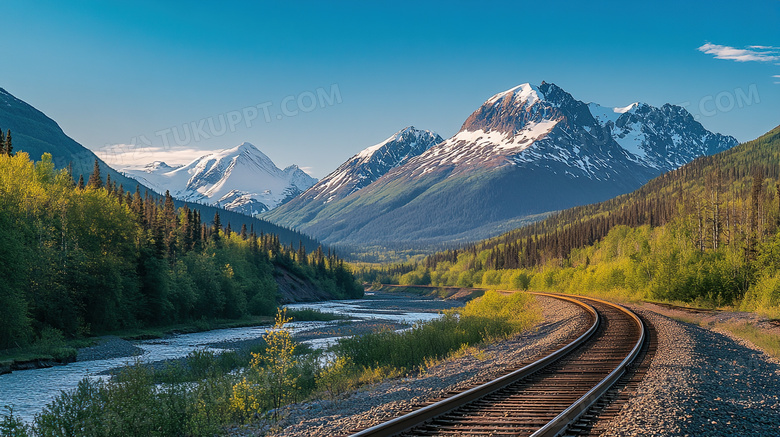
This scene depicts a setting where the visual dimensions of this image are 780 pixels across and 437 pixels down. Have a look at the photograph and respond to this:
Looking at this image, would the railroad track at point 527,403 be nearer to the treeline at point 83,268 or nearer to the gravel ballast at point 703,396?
the gravel ballast at point 703,396

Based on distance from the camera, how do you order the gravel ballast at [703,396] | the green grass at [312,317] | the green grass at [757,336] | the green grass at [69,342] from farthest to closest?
1. the green grass at [312,317]
2. the green grass at [69,342]
3. the green grass at [757,336]
4. the gravel ballast at [703,396]

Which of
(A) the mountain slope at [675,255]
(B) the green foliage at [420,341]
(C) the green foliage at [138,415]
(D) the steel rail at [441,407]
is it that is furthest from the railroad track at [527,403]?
(A) the mountain slope at [675,255]

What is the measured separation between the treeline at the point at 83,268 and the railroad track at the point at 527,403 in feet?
107

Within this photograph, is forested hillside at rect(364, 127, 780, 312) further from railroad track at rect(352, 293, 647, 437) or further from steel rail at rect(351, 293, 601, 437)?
steel rail at rect(351, 293, 601, 437)

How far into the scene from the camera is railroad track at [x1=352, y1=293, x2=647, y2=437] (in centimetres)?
888

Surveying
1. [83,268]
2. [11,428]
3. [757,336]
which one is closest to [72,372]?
[83,268]

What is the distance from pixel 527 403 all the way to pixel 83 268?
143ft

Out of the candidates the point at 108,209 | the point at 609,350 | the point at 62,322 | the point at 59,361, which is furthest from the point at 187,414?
the point at 108,209

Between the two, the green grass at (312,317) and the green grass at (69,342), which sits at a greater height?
the green grass at (69,342)

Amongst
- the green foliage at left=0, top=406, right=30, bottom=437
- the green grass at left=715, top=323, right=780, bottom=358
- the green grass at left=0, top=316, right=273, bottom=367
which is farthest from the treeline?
the green grass at left=715, top=323, right=780, bottom=358

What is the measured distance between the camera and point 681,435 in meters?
8.67

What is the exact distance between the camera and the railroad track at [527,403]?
29.1 feet

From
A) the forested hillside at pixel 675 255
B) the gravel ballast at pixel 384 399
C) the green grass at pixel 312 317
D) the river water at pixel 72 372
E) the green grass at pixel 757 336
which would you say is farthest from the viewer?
the green grass at pixel 312 317

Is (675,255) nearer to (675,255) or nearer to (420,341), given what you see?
(675,255)
